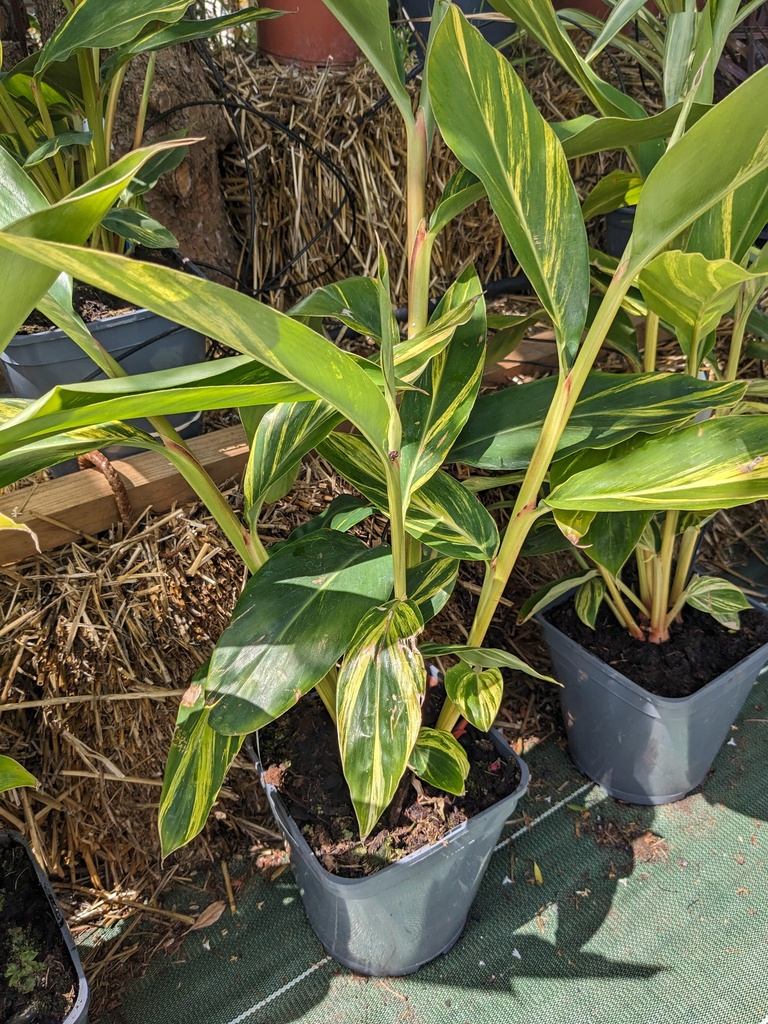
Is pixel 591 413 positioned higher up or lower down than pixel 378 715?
higher up

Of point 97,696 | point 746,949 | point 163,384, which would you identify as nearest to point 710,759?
point 746,949

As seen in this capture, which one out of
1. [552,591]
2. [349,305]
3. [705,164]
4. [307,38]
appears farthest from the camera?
[307,38]

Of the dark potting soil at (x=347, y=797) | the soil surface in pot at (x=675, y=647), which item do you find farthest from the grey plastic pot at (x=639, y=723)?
the dark potting soil at (x=347, y=797)

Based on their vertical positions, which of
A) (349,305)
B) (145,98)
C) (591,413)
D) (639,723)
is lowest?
(639,723)

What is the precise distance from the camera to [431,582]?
2.09 feet

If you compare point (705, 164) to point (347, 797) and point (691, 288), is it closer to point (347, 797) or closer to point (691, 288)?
point (691, 288)

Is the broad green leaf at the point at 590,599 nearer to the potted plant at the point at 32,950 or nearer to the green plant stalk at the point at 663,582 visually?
the green plant stalk at the point at 663,582

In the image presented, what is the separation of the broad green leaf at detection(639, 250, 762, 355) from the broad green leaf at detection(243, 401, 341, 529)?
274 millimetres

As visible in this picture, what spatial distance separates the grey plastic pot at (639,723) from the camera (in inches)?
34.8

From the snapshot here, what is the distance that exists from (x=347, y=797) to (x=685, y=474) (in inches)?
19.3

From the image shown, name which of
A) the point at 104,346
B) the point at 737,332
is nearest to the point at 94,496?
the point at 104,346

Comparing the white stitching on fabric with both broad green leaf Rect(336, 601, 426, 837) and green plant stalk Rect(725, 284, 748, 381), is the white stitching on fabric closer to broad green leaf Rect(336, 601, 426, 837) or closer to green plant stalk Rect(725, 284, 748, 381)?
broad green leaf Rect(336, 601, 426, 837)

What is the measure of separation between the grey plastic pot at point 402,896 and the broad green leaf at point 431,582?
222 mm

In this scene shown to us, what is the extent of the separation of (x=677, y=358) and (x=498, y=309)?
327 mm
